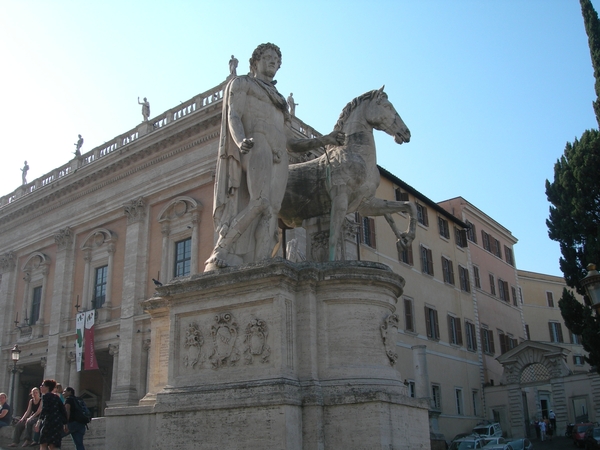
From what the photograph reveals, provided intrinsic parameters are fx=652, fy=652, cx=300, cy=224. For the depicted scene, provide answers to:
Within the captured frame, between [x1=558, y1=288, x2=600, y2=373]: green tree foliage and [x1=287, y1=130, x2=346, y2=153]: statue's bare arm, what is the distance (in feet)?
71.4

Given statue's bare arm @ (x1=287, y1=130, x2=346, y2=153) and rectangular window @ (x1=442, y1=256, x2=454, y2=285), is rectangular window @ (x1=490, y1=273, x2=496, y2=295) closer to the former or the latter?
rectangular window @ (x1=442, y1=256, x2=454, y2=285)

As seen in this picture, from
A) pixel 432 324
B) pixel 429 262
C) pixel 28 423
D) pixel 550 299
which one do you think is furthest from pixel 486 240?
pixel 28 423

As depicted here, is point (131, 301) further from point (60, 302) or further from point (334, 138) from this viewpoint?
point (334, 138)

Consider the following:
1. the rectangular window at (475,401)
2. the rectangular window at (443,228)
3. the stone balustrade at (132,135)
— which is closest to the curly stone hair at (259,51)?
the stone balustrade at (132,135)

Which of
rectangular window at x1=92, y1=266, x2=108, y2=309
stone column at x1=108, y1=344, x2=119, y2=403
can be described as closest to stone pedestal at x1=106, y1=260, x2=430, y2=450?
stone column at x1=108, y1=344, x2=119, y2=403

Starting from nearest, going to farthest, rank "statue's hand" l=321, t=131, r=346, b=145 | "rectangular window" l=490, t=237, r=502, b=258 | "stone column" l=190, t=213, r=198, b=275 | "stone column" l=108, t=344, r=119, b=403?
"statue's hand" l=321, t=131, r=346, b=145 < "stone column" l=190, t=213, r=198, b=275 < "stone column" l=108, t=344, r=119, b=403 < "rectangular window" l=490, t=237, r=502, b=258

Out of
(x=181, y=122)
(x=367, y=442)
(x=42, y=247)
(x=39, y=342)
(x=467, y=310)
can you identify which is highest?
(x=181, y=122)

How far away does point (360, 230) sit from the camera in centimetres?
3344

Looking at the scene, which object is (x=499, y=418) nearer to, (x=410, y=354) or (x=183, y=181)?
(x=410, y=354)

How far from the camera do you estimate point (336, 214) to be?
9.02 m

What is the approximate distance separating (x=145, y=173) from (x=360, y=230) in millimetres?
11357

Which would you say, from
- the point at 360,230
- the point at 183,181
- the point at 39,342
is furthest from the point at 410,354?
the point at 39,342

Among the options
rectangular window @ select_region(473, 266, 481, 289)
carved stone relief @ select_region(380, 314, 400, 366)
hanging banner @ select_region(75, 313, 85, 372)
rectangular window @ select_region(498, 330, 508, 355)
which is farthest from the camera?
rectangular window @ select_region(498, 330, 508, 355)

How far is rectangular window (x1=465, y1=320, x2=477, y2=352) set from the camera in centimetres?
4359
